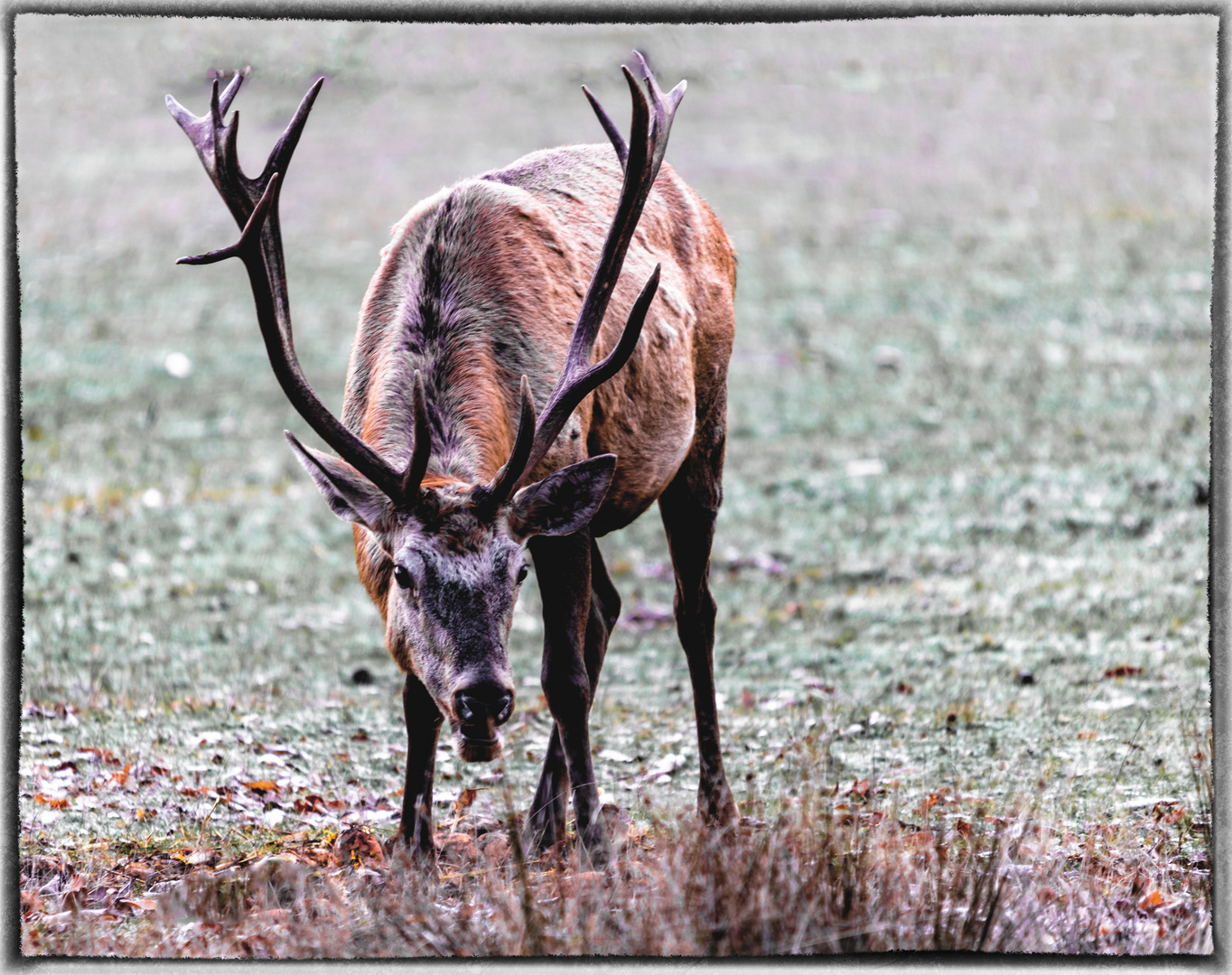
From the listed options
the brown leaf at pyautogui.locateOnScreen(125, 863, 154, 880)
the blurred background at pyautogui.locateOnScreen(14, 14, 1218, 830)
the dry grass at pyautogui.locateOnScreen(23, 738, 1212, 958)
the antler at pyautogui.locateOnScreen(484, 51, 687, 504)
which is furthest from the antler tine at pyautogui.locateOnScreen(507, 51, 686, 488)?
the brown leaf at pyautogui.locateOnScreen(125, 863, 154, 880)

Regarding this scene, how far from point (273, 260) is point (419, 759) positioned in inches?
65.9

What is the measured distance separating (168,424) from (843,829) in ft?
34.1

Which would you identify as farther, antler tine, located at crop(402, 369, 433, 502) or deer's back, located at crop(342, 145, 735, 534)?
deer's back, located at crop(342, 145, 735, 534)

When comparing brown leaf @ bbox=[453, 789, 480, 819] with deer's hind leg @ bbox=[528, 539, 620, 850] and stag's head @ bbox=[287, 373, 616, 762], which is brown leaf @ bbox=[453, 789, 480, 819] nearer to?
deer's hind leg @ bbox=[528, 539, 620, 850]

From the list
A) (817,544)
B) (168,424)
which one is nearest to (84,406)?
(168,424)

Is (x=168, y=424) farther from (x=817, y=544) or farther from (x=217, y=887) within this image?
(x=217, y=887)

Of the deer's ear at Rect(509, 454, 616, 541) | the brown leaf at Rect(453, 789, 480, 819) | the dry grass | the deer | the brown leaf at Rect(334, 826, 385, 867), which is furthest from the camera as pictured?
the brown leaf at Rect(453, 789, 480, 819)

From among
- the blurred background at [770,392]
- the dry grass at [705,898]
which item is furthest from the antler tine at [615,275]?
the dry grass at [705,898]

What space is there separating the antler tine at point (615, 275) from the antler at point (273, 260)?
34 centimetres

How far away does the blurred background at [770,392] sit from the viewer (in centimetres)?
584

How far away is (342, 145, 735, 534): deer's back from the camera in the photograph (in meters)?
4.72

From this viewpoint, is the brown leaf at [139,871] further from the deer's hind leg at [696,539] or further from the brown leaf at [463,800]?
the deer's hind leg at [696,539]

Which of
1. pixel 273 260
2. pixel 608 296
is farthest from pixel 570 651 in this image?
pixel 273 260

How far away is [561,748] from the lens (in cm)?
555
